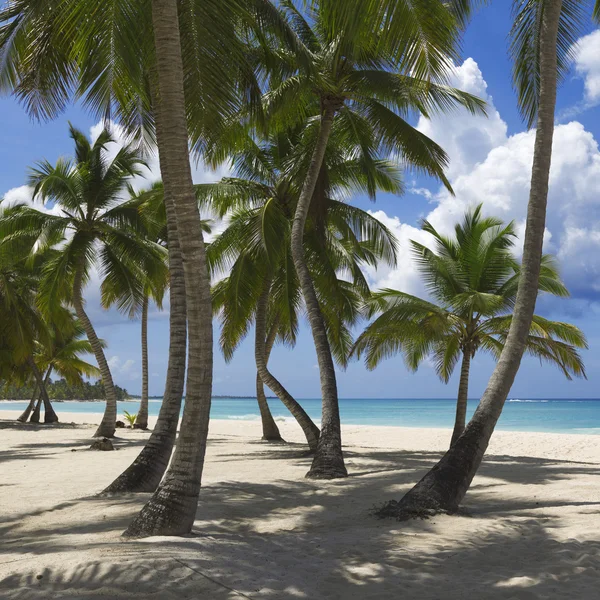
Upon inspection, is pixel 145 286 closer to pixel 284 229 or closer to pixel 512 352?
pixel 284 229

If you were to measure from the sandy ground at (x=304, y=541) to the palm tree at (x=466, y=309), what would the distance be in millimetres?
4140

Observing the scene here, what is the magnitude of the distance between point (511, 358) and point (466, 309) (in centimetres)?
853

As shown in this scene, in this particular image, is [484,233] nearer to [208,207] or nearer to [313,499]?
[208,207]

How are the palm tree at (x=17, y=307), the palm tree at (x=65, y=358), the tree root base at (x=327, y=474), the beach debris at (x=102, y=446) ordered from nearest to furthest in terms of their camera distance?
the tree root base at (x=327, y=474) < the beach debris at (x=102, y=446) < the palm tree at (x=17, y=307) < the palm tree at (x=65, y=358)

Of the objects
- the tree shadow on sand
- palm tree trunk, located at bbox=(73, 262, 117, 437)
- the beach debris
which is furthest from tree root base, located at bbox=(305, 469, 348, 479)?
palm tree trunk, located at bbox=(73, 262, 117, 437)

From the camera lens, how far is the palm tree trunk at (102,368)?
19300 millimetres

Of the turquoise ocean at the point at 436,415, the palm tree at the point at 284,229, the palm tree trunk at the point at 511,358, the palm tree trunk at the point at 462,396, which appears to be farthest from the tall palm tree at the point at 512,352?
the turquoise ocean at the point at 436,415

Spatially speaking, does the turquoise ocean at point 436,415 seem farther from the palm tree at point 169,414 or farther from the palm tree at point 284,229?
the palm tree at point 169,414

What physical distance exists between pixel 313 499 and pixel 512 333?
3.57m

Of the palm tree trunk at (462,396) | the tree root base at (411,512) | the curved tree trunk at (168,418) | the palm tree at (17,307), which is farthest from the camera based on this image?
the palm tree at (17,307)

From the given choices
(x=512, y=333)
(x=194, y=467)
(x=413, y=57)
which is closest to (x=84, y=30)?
(x=413, y=57)

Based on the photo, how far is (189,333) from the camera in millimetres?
6406

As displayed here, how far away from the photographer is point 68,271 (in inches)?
777

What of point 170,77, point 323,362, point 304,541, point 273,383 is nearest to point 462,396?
point 273,383
